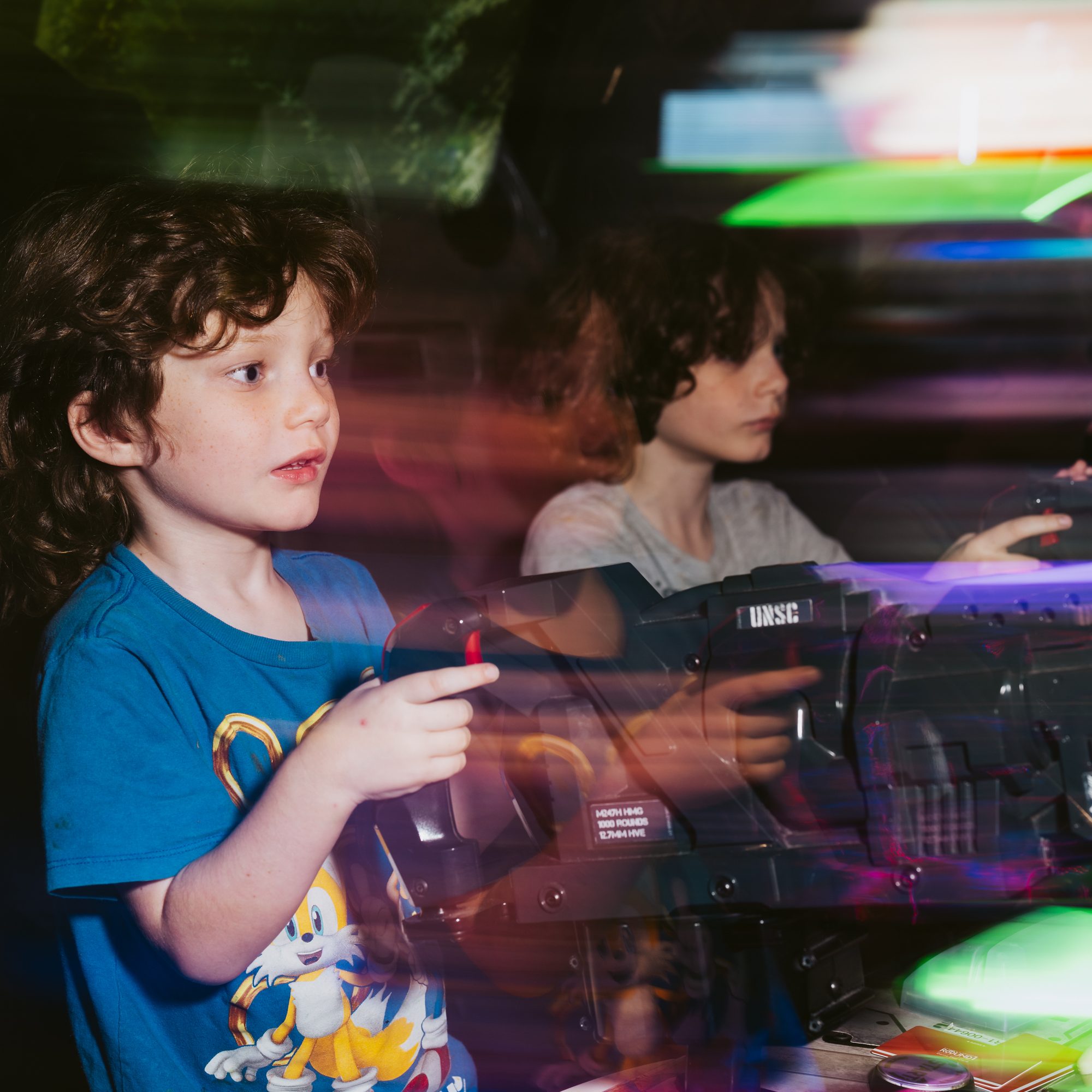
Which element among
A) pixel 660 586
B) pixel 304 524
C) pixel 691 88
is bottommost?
pixel 660 586

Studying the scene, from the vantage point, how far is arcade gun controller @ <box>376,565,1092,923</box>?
0.62m

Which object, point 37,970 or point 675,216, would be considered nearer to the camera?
point 37,970

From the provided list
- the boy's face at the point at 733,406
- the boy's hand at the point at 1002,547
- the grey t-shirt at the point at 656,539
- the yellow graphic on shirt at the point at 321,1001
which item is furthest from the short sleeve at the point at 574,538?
the yellow graphic on shirt at the point at 321,1001

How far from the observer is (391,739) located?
1.97ft

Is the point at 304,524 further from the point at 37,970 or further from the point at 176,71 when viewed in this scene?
the point at 176,71

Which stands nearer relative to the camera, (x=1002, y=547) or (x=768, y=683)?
(x=768, y=683)

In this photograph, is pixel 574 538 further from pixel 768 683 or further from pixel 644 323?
pixel 768 683

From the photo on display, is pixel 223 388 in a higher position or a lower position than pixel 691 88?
lower

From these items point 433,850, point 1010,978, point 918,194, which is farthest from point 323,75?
point 1010,978

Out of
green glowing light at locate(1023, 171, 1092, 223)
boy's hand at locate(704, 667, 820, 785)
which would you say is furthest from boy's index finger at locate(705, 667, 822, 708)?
green glowing light at locate(1023, 171, 1092, 223)

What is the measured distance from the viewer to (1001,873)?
635 mm

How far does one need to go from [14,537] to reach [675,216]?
1008mm

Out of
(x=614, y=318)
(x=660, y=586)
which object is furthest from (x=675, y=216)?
(x=660, y=586)

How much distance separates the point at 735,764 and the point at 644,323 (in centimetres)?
77
